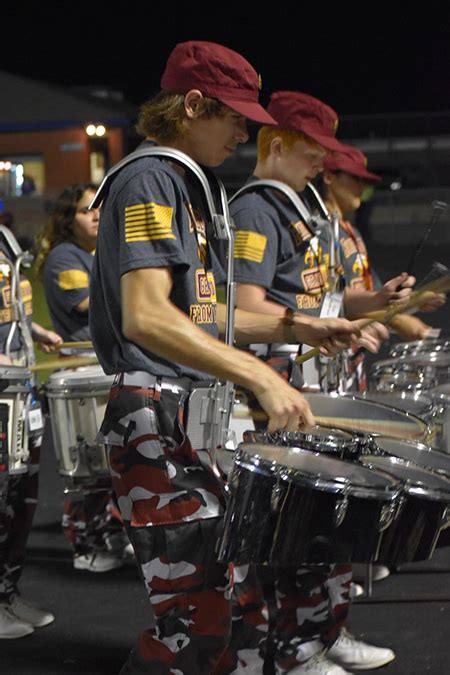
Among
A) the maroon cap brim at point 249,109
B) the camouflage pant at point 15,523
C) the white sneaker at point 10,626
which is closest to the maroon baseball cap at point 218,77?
the maroon cap brim at point 249,109

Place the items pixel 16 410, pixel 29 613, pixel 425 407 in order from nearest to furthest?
pixel 425 407, pixel 16 410, pixel 29 613

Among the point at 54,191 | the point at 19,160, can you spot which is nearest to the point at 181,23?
the point at 54,191

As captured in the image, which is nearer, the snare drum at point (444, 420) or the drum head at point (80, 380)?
the snare drum at point (444, 420)

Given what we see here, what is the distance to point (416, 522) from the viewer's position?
2295 mm

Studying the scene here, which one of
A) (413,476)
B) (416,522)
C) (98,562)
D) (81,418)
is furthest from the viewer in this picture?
(98,562)

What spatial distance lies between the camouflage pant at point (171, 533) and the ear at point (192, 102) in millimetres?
656

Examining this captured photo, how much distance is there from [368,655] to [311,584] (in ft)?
1.59

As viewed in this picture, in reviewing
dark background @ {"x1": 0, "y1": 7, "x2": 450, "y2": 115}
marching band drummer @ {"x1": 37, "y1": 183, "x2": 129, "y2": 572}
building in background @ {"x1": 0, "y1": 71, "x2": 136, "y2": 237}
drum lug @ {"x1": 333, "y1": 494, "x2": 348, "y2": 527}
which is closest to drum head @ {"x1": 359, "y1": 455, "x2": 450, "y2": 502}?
drum lug @ {"x1": 333, "y1": 494, "x2": 348, "y2": 527}

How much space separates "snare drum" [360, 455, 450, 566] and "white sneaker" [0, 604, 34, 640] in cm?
181

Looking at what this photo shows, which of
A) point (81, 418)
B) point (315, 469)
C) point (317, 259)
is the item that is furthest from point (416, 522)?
point (81, 418)

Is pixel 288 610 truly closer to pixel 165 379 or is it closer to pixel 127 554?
pixel 165 379

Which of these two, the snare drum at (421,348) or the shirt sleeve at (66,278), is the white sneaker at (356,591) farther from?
the shirt sleeve at (66,278)

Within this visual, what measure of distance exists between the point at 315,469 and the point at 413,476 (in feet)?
0.82

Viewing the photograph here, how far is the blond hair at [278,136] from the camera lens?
11.8 ft
